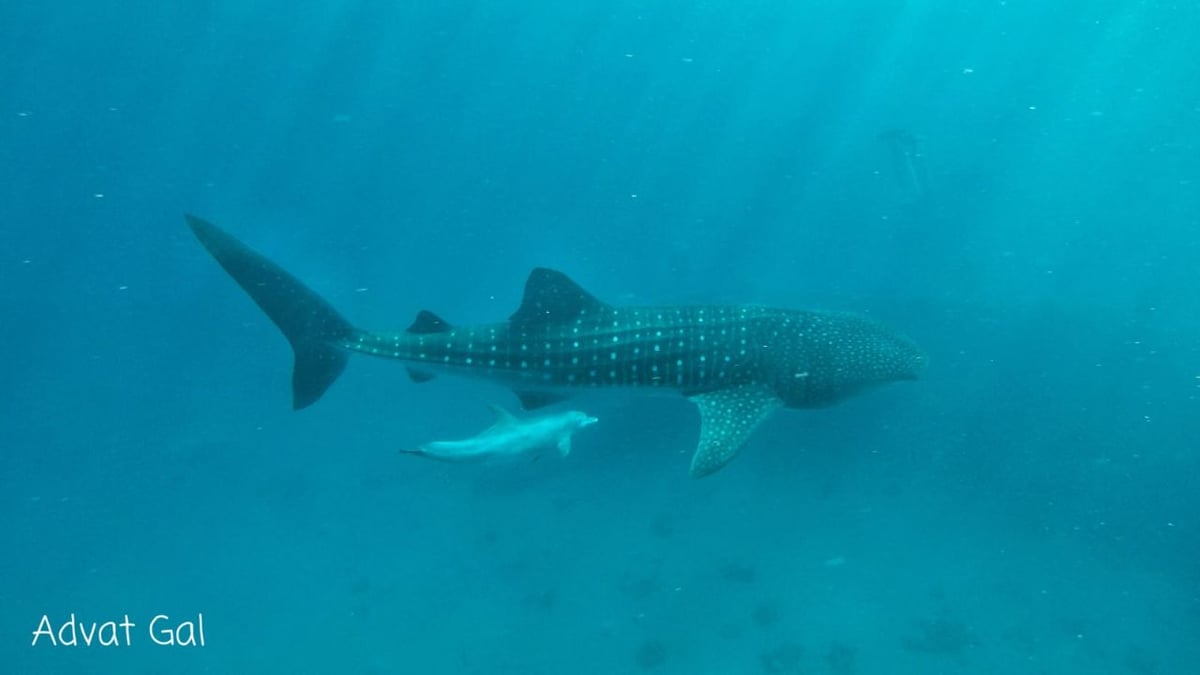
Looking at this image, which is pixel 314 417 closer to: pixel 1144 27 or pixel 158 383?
pixel 158 383

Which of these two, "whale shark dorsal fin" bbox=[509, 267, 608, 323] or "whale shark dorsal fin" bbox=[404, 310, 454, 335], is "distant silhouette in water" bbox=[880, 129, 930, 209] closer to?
"whale shark dorsal fin" bbox=[509, 267, 608, 323]

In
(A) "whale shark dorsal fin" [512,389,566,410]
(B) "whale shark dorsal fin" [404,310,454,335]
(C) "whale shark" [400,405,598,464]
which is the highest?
(B) "whale shark dorsal fin" [404,310,454,335]

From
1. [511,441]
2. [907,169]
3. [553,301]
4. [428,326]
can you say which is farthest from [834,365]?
[907,169]

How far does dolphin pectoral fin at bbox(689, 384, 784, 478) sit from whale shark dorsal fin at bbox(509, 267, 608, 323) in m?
Answer: 1.84

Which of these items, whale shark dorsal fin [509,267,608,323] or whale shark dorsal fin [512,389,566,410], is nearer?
whale shark dorsal fin [509,267,608,323]

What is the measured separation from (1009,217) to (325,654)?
2570 centimetres

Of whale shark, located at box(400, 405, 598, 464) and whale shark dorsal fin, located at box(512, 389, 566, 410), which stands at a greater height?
whale shark dorsal fin, located at box(512, 389, 566, 410)

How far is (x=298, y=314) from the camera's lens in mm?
8250

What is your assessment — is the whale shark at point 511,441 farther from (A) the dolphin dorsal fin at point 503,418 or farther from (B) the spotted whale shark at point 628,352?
(B) the spotted whale shark at point 628,352

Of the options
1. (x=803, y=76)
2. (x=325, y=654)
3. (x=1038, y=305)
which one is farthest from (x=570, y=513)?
(x=803, y=76)

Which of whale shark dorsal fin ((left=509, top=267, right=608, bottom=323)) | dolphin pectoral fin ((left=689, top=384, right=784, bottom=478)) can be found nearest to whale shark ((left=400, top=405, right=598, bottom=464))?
whale shark dorsal fin ((left=509, top=267, right=608, bottom=323))

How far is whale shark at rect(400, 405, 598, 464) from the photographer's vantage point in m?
9.52

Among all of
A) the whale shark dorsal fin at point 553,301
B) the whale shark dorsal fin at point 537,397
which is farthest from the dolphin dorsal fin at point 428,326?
the whale shark dorsal fin at point 537,397

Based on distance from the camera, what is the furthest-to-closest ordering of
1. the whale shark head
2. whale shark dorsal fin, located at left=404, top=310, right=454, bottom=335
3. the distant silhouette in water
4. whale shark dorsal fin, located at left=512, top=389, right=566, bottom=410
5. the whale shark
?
the distant silhouette in water
the whale shark
whale shark dorsal fin, located at left=512, top=389, right=566, bottom=410
whale shark dorsal fin, located at left=404, top=310, right=454, bottom=335
the whale shark head
